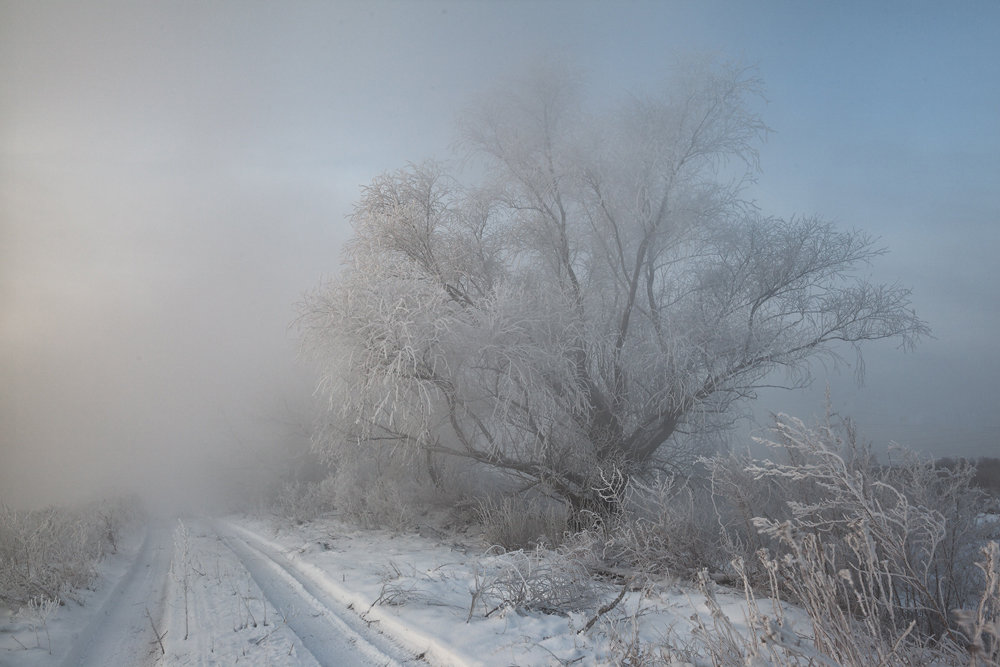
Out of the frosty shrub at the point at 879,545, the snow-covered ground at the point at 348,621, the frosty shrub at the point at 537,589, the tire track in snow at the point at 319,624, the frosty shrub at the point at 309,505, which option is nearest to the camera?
the frosty shrub at the point at 879,545

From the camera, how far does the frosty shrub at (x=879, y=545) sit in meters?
2.36

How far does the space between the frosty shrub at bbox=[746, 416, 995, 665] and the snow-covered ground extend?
0.57 meters

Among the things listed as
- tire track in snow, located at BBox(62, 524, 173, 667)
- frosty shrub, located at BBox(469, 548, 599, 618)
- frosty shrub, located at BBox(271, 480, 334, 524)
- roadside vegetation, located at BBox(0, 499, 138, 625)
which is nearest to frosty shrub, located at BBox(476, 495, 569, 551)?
frosty shrub, located at BBox(469, 548, 599, 618)

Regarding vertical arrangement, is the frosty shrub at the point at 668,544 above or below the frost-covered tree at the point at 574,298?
below

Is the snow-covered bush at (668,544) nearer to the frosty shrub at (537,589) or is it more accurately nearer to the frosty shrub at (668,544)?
the frosty shrub at (668,544)

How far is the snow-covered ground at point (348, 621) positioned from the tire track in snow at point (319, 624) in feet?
0.04

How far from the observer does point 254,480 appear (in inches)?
853

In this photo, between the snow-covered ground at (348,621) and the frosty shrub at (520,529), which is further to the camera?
the frosty shrub at (520,529)

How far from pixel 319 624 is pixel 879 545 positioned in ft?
14.2

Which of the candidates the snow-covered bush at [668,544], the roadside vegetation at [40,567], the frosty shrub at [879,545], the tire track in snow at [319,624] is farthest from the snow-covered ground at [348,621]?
the frosty shrub at [879,545]

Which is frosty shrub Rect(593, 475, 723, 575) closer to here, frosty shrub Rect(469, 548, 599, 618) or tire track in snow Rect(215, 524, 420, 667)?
frosty shrub Rect(469, 548, 599, 618)

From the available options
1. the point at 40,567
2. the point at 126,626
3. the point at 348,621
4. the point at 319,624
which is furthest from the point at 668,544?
the point at 40,567

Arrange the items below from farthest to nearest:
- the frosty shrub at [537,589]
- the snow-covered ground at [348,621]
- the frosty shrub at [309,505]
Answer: the frosty shrub at [309,505] → the frosty shrub at [537,589] → the snow-covered ground at [348,621]

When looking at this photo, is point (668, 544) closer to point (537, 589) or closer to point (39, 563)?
point (537, 589)
